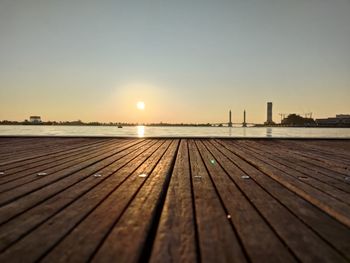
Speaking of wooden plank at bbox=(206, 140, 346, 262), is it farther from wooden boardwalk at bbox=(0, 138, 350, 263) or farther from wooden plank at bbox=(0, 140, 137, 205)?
wooden plank at bbox=(0, 140, 137, 205)

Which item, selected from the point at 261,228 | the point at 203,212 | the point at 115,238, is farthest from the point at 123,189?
the point at 261,228

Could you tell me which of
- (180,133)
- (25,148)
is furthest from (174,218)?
(180,133)

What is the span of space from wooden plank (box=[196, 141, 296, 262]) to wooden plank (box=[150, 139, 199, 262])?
370 mm

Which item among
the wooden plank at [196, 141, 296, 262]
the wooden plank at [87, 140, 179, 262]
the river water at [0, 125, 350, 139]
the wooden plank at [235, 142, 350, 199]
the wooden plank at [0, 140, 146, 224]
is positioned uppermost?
the wooden plank at [0, 140, 146, 224]

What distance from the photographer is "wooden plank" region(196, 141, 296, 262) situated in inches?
78.8

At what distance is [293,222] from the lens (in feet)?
8.68

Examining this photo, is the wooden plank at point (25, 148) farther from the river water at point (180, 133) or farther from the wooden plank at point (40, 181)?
the river water at point (180, 133)

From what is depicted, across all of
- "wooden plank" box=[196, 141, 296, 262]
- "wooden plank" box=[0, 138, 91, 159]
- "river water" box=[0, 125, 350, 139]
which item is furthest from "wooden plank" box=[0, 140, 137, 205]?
"river water" box=[0, 125, 350, 139]

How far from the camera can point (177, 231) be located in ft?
7.81

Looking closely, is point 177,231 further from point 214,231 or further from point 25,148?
point 25,148

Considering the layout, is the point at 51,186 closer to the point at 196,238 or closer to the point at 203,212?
the point at 203,212

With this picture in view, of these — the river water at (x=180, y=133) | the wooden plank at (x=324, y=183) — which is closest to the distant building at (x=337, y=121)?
the river water at (x=180, y=133)

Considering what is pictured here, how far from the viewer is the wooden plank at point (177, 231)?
196cm

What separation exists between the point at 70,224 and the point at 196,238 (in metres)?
1.06
